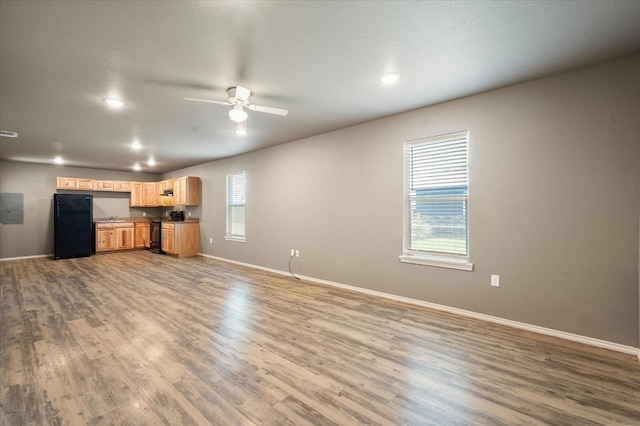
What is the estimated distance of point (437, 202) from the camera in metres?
3.73

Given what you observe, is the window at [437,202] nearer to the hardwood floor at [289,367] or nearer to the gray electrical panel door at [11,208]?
the hardwood floor at [289,367]

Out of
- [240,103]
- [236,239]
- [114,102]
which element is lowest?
[236,239]

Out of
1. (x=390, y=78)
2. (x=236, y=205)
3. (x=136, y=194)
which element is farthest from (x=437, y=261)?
(x=136, y=194)

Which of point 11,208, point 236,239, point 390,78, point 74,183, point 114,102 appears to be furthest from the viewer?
point 74,183

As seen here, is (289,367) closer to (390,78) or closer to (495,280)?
(495,280)

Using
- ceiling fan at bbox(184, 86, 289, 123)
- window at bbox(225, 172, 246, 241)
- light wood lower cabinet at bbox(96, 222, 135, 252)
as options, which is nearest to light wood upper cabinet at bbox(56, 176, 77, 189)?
light wood lower cabinet at bbox(96, 222, 135, 252)

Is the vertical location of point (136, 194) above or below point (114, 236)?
above

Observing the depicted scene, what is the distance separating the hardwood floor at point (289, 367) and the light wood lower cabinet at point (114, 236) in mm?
4788

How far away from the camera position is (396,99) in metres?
3.48

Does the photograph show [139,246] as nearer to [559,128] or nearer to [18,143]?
[18,143]

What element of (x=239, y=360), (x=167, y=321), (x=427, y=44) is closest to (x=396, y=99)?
(x=427, y=44)

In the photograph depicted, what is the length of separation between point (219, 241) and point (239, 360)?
536 centimetres

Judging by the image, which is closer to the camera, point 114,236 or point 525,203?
point 525,203

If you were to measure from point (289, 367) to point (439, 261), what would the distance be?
2.24m
